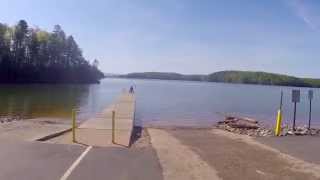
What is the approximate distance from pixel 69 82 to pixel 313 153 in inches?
4835

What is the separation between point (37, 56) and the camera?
114250 mm

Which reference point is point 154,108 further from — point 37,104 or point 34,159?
point 34,159

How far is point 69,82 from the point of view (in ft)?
433

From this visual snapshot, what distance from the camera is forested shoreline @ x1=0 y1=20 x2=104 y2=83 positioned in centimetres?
9981

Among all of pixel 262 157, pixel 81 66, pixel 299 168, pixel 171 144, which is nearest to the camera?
pixel 299 168

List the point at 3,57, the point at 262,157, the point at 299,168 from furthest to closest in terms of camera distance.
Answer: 1. the point at 3,57
2. the point at 262,157
3. the point at 299,168

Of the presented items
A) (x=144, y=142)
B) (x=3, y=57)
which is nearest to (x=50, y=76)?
(x=3, y=57)

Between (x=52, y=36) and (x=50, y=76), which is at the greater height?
(x=52, y=36)

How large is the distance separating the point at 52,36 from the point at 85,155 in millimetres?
114570

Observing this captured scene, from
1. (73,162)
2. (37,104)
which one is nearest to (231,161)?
(73,162)

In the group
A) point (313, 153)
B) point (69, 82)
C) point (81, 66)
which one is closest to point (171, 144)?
point (313, 153)

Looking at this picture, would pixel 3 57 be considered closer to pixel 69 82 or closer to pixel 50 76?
pixel 50 76

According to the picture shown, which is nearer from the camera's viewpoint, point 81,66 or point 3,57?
point 3,57

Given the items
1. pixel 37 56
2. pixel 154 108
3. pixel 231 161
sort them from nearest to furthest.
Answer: pixel 231 161, pixel 154 108, pixel 37 56
